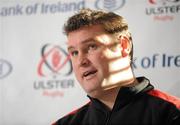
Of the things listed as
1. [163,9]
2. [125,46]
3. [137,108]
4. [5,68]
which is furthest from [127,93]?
[5,68]

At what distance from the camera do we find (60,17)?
64.8 inches

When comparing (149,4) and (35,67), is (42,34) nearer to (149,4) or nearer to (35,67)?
(35,67)

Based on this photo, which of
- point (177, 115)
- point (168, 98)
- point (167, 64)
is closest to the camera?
point (177, 115)

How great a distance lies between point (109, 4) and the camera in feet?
5.22

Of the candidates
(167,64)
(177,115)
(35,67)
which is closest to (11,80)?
(35,67)

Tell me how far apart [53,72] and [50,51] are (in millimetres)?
91

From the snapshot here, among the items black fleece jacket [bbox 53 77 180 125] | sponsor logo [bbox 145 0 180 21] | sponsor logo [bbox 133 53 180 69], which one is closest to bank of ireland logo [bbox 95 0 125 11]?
sponsor logo [bbox 145 0 180 21]

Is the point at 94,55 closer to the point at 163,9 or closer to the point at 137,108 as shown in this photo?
the point at 137,108

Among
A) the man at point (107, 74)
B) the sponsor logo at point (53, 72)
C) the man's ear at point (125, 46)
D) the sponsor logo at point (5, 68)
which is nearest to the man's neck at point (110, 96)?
the man at point (107, 74)

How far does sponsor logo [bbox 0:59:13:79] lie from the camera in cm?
170

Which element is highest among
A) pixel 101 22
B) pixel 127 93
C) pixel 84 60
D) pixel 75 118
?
pixel 101 22

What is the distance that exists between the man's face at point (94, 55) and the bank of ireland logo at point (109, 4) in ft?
0.79

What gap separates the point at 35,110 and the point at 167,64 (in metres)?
0.59

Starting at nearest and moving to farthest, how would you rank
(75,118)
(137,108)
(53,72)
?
1. (137,108)
2. (75,118)
3. (53,72)
